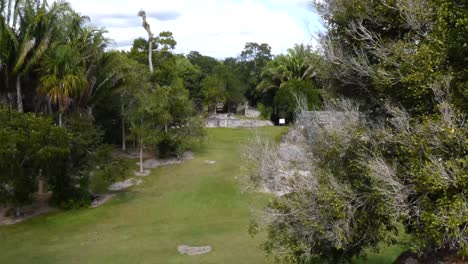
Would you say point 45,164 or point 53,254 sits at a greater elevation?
point 45,164

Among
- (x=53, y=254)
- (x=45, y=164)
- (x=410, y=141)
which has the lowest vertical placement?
(x=53, y=254)

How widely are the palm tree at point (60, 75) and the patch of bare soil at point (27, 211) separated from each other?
4.93m

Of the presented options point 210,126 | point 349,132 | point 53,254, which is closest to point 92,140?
point 53,254

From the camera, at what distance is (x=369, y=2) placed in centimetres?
873

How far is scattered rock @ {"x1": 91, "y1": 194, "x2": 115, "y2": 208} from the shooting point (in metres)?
23.2

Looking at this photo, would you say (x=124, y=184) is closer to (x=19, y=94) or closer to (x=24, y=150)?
(x=19, y=94)

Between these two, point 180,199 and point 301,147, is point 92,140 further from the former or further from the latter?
point 301,147

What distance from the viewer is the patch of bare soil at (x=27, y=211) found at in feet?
68.4

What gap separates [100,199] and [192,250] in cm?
976

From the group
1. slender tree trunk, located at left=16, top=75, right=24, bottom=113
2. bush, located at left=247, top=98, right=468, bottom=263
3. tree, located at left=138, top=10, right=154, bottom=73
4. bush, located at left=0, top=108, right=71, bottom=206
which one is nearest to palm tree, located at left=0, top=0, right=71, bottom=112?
slender tree trunk, located at left=16, top=75, right=24, bottom=113

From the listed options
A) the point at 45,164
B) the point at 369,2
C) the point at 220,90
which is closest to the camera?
the point at 369,2

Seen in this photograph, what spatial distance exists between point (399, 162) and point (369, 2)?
2.98m

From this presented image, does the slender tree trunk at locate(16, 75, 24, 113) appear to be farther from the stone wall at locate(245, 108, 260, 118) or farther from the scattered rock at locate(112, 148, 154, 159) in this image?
the stone wall at locate(245, 108, 260, 118)

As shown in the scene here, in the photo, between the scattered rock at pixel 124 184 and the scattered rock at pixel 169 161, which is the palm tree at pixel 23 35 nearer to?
the scattered rock at pixel 124 184
